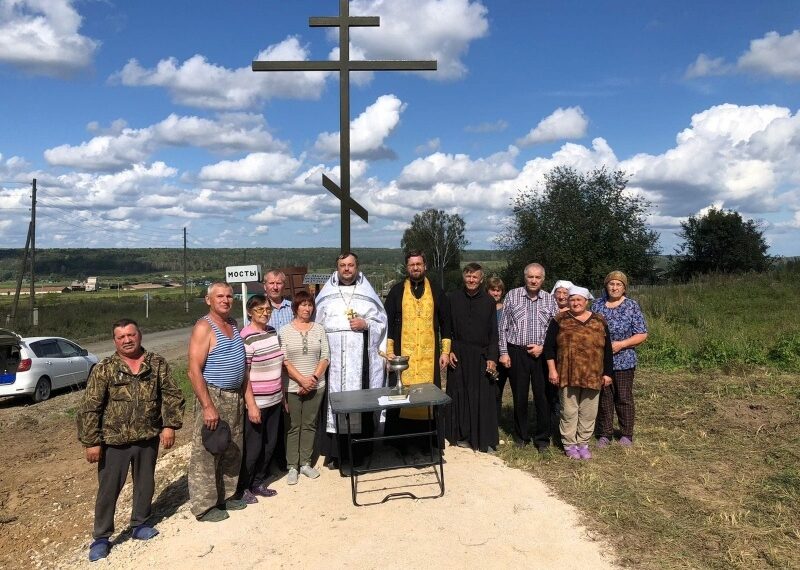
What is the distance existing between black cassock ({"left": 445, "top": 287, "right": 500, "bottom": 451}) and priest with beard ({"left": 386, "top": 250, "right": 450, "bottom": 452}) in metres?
0.18

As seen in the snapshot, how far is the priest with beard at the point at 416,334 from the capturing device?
5.50 meters

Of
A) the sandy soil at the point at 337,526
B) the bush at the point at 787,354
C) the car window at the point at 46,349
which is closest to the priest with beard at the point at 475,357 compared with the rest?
the sandy soil at the point at 337,526

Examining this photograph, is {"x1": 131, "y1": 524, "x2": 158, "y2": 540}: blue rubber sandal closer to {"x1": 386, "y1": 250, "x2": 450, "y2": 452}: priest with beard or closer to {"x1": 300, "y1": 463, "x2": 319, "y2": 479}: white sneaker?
{"x1": 300, "y1": 463, "x2": 319, "y2": 479}: white sneaker

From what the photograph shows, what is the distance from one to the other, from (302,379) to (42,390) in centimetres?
972

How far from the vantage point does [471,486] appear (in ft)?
15.9

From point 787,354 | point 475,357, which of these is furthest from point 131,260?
point 475,357

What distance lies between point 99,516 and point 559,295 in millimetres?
4248

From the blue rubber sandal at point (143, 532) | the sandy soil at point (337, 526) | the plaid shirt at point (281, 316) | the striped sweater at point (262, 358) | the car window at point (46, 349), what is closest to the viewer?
the sandy soil at point (337, 526)

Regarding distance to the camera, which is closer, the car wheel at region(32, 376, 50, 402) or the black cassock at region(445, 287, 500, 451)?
the black cassock at region(445, 287, 500, 451)

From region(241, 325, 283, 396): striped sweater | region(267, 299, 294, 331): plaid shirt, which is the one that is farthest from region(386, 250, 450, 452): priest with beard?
region(241, 325, 283, 396): striped sweater

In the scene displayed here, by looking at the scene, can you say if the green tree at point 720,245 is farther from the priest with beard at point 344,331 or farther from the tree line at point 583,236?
the priest with beard at point 344,331

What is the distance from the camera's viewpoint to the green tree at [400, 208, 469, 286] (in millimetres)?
55500

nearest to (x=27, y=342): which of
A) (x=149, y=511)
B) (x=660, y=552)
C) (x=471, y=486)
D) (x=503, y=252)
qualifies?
(x=149, y=511)

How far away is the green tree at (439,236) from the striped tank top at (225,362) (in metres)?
50.5
